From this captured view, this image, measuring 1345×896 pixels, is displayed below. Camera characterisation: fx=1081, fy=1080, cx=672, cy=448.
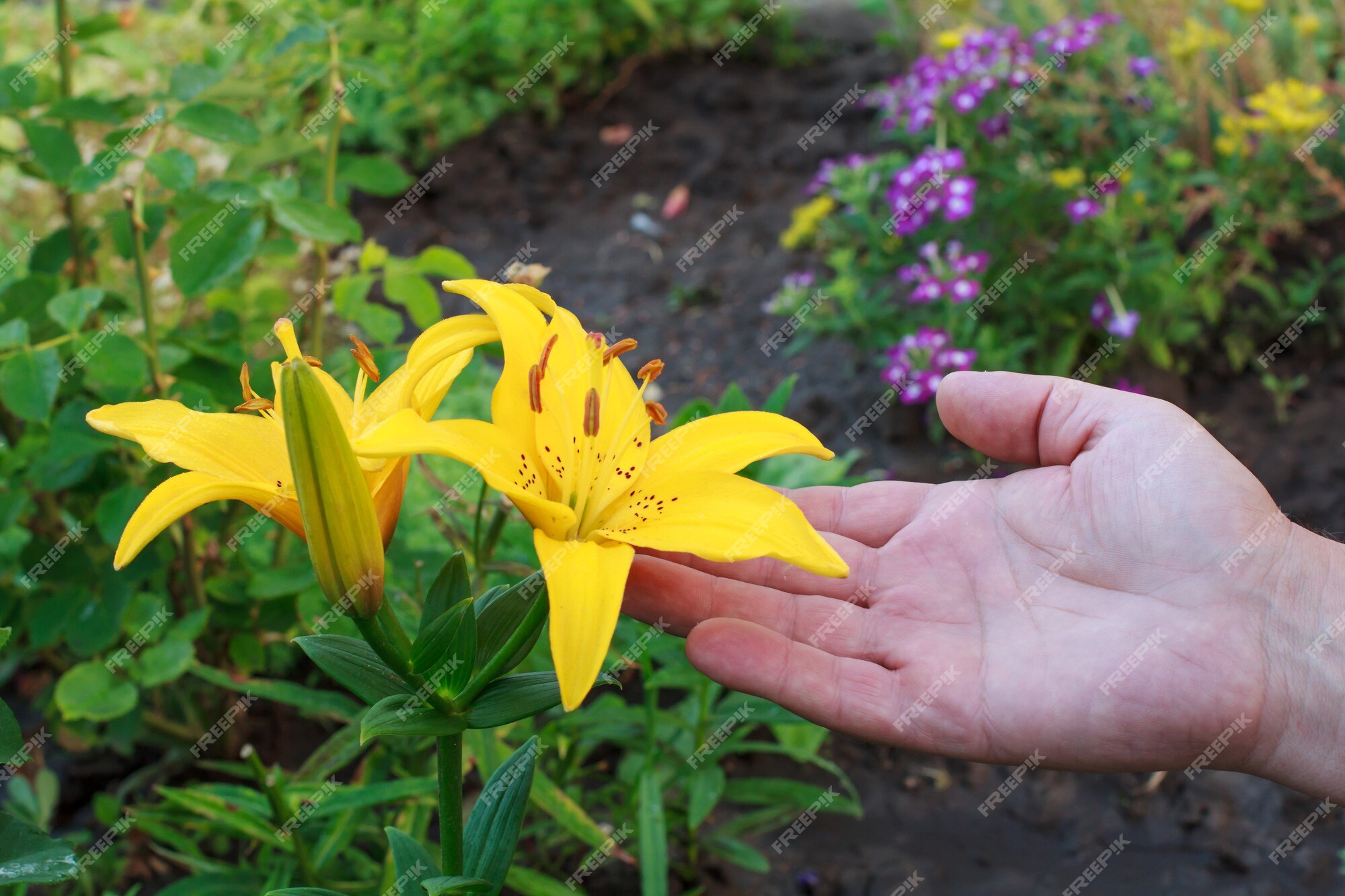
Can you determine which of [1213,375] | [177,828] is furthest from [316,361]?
[1213,375]

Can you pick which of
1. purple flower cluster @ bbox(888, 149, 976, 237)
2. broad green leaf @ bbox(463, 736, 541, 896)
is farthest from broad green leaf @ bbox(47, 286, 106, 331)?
purple flower cluster @ bbox(888, 149, 976, 237)

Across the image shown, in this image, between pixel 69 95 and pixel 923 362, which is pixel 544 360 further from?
pixel 923 362

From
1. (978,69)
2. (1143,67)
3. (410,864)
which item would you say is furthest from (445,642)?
(1143,67)

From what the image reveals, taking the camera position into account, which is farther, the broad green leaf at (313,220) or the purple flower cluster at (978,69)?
the purple flower cluster at (978,69)

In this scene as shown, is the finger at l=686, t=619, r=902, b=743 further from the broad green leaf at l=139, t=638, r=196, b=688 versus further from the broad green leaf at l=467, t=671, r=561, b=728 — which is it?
the broad green leaf at l=139, t=638, r=196, b=688

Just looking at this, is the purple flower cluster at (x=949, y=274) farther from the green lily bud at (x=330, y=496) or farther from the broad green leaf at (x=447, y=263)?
the green lily bud at (x=330, y=496)

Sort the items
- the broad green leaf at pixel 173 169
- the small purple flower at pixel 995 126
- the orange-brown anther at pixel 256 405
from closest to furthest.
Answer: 1. the orange-brown anther at pixel 256 405
2. the broad green leaf at pixel 173 169
3. the small purple flower at pixel 995 126

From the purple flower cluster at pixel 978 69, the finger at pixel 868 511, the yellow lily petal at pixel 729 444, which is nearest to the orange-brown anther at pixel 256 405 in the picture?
the yellow lily petal at pixel 729 444
